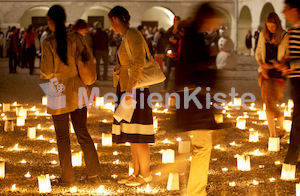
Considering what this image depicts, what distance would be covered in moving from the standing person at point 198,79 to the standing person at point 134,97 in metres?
0.70

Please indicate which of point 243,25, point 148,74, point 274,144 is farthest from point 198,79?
point 243,25

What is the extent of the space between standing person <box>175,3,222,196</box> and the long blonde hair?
243 centimetres

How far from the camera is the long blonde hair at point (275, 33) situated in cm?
658

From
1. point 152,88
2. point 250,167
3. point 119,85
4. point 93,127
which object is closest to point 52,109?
point 119,85

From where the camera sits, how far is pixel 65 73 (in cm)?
506

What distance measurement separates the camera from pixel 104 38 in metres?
16.5

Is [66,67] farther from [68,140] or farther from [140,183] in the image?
[140,183]

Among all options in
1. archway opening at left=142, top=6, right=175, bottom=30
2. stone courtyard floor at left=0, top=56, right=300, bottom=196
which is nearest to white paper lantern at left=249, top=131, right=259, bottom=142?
stone courtyard floor at left=0, top=56, right=300, bottom=196

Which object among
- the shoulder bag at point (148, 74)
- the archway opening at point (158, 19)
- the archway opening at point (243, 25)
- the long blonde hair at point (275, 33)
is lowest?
the shoulder bag at point (148, 74)

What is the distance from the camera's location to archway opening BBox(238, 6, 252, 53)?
3809 cm

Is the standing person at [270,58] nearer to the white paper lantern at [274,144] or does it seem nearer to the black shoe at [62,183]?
the white paper lantern at [274,144]

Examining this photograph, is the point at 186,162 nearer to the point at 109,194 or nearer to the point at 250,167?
the point at 250,167

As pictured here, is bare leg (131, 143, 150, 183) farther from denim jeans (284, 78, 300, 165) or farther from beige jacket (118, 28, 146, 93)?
denim jeans (284, 78, 300, 165)

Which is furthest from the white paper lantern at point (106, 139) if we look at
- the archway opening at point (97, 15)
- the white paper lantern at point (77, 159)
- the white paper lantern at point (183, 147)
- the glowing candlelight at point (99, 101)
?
the archway opening at point (97, 15)
